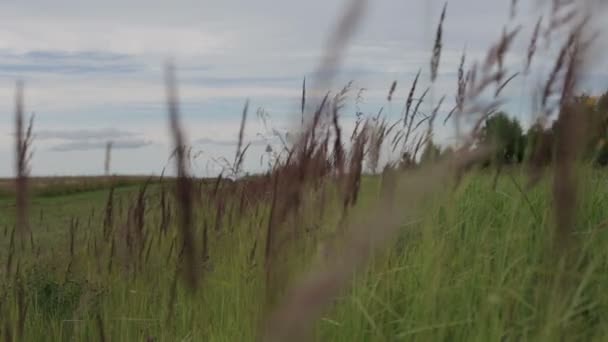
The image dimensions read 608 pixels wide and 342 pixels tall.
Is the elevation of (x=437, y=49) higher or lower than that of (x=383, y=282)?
higher

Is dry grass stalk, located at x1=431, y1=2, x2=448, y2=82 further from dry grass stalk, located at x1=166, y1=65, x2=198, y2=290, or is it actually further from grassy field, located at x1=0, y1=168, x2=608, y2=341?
dry grass stalk, located at x1=166, y1=65, x2=198, y2=290

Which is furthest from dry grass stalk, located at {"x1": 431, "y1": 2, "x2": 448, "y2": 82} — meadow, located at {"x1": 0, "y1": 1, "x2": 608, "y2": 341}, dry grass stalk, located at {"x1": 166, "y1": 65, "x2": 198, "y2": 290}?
dry grass stalk, located at {"x1": 166, "y1": 65, "x2": 198, "y2": 290}

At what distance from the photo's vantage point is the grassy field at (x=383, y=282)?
210 cm

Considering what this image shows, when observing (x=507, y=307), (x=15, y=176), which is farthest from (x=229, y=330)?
(x=15, y=176)

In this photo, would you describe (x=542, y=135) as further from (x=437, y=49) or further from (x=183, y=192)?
(x=183, y=192)

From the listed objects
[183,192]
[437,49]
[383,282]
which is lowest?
[383,282]

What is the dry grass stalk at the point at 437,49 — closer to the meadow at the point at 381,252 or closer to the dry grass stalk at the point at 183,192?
the meadow at the point at 381,252

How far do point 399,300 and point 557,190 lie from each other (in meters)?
1.40

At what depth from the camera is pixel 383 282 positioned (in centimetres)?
267

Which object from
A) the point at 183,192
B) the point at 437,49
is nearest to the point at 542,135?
the point at 437,49

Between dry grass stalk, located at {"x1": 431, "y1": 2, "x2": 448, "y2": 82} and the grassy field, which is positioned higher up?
dry grass stalk, located at {"x1": 431, "y1": 2, "x2": 448, "y2": 82}

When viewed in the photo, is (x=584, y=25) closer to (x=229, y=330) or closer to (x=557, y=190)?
(x=557, y=190)

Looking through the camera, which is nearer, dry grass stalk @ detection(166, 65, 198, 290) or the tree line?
dry grass stalk @ detection(166, 65, 198, 290)

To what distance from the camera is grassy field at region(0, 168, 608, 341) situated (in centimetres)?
210
